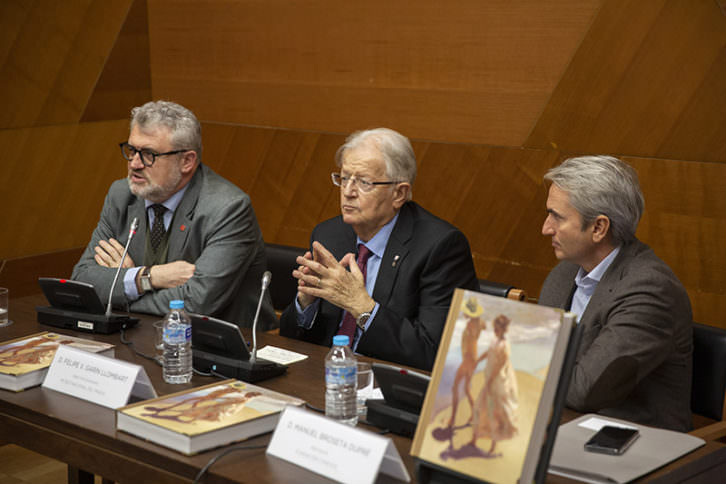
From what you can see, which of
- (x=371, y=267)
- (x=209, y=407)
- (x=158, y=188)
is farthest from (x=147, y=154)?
(x=209, y=407)

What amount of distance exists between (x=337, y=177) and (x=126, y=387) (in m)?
1.24

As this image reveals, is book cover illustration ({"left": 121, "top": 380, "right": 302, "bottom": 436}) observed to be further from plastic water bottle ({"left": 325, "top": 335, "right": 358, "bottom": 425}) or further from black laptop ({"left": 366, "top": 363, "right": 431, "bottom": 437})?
black laptop ({"left": 366, "top": 363, "right": 431, "bottom": 437})

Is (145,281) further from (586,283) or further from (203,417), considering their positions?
(586,283)

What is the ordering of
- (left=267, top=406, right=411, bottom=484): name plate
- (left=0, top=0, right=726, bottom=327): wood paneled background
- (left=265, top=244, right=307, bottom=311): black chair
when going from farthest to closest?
(left=0, top=0, right=726, bottom=327): wood paneled background
(left=265, top=244, right=307, bottom=311): black chair
(left=267, top=406, right=411, bottom=484): name plate

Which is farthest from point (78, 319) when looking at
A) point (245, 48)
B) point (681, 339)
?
point (245, 48)

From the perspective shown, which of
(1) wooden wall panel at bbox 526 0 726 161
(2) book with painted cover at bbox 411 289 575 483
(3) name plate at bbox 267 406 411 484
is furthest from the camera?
(1) wooden wall panel at bbox 526 0 726 161

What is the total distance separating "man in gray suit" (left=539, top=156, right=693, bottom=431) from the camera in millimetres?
2098

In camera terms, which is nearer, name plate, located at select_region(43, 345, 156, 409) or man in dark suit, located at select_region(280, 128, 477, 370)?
name plate, located at select_region(43, 345, 156, 409)

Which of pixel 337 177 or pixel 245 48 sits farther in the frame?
pixel 245 48

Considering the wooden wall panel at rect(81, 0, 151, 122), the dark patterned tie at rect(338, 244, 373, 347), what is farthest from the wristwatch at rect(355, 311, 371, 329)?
the wooden wall panel at rect(81, 0, 151, 122)

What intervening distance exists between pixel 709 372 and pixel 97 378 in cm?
166

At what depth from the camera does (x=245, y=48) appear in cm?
496

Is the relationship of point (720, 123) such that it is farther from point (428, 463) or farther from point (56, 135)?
point (56, 135)

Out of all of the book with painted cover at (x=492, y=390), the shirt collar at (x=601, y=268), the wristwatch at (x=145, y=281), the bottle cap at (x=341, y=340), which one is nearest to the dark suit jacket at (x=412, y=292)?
the shirt collar at (x=601, y=268)
